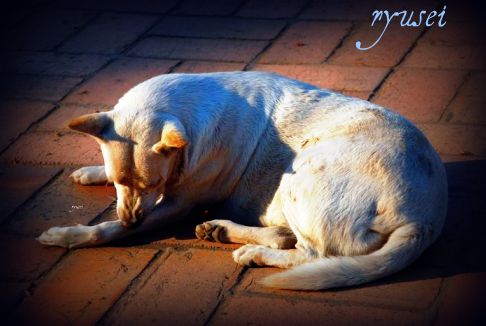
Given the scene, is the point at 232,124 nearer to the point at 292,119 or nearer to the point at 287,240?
the point at 292,119

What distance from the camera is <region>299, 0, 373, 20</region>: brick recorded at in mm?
7477

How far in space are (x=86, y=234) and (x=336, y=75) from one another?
2.54m

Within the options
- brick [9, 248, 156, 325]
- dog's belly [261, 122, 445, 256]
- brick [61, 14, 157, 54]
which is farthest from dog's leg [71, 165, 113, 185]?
brick [61, 14, 157, 54]

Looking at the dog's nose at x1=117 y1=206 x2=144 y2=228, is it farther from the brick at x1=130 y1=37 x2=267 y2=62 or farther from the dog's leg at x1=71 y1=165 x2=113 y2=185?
the brick at x1=130 y1=37 x2=267 y2=62

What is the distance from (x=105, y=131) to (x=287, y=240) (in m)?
1.02

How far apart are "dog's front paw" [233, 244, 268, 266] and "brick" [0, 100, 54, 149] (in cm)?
222

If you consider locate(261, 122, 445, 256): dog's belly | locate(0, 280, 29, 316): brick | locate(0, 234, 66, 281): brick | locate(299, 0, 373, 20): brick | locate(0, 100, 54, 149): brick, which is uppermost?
locate(261, 122, 445, 256): dog's belly

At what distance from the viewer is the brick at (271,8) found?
766 cm

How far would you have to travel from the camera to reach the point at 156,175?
4371 mm

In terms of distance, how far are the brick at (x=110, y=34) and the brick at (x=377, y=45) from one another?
1751 mm

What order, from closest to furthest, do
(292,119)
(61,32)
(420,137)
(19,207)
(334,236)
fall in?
(334,236)
(420,137)
(292,119)
(19,207)
(61,32)

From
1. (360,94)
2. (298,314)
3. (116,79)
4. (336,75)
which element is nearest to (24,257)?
(298,314)

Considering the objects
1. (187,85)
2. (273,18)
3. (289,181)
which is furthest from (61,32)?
(289,181)

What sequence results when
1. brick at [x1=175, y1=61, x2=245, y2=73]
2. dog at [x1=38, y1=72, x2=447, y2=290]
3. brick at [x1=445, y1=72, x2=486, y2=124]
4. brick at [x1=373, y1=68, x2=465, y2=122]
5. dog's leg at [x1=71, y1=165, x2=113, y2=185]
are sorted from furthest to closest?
brick at [x1=175, y1=61, x2=245, y2=73]
brick at [x1=373, y1=68, x2=465, y2=122]
brick at [x1=445, y1=72, x2=486, y2=124]
dog's leg at [x1=71, y1=165, x2=113, y2=185]
dog at [x1=38, y1=72, x2=447, y2=290]
